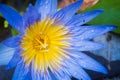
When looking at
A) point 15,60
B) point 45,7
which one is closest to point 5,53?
point 15,60

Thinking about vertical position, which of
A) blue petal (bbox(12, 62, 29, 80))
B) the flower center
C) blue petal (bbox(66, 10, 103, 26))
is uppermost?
blue petal (bbox(66, 10, 103, 26))

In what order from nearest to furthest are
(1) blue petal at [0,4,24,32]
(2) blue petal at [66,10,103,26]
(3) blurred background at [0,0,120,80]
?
(1) blue petal at [0,4,24,32], (2) blue petal at [66,10,103,26], (3) blurred background at [0,0,120,80]

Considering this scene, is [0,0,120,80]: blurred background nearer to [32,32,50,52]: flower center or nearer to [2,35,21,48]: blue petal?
[32,32,50,52]: flower center

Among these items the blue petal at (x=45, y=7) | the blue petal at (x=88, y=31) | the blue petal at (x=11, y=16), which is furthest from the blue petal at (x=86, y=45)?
the blue petal at (x=11, y=16)

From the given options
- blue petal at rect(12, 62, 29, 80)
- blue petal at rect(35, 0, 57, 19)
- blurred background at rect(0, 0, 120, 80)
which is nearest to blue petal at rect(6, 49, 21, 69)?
blue petal at rect(12, 62, 29, 80)

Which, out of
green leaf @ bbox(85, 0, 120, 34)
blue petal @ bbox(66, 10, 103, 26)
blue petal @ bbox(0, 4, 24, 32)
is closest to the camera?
blue petal @ bbox(0, 4, 24, 32)

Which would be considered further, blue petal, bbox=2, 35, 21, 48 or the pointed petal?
the pointed petal

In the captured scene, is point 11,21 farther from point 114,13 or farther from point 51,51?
point 114,13

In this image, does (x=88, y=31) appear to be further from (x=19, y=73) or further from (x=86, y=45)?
(x=19, y=73)
